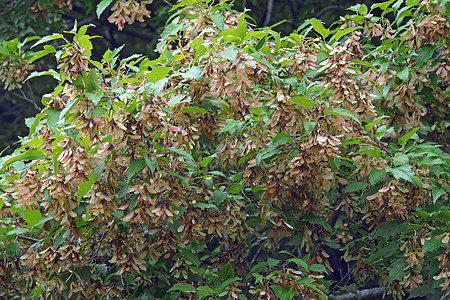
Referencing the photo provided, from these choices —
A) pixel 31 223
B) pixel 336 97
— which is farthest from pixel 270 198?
pixel 31 223

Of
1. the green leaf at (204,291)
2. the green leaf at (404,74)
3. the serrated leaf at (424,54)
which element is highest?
the serrated leaf at (424,54)

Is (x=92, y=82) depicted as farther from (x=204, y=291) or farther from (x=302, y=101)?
(x=204, y=291)

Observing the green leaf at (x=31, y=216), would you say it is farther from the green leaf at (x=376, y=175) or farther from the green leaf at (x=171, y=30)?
the green leaf at (x=376, y=175)

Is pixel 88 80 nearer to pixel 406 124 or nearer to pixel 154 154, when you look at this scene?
pixel 154 154

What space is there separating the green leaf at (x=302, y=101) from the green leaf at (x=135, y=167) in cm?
62

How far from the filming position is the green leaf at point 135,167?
2.07 metres

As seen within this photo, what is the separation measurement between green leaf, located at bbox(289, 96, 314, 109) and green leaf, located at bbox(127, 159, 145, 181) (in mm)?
615

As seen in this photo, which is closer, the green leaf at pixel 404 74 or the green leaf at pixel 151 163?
the green leaf at pixel 151 163

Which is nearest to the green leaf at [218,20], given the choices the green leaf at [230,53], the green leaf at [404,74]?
the green leaf at [230,53]

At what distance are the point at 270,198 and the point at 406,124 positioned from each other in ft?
3.18

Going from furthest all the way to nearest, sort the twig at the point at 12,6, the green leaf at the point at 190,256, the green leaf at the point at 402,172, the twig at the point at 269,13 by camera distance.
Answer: the twig at the point at 12,6 → the twig at the point at 269,13 → the green leaf at the point at 190,256 → the green leaf at the point at 402,172

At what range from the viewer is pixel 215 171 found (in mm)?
2482

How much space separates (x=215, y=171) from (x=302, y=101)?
0.54 meters

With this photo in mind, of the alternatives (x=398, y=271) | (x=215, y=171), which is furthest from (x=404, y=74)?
(x=215, y=171)
